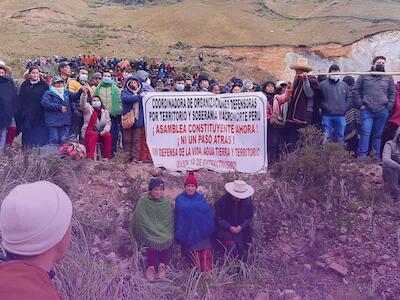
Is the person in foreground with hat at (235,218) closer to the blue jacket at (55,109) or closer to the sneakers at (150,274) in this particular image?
the sneakers at (150,274)

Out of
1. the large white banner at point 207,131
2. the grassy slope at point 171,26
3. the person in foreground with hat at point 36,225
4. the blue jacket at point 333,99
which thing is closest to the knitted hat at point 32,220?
the person in foreground with hat at point 36,225

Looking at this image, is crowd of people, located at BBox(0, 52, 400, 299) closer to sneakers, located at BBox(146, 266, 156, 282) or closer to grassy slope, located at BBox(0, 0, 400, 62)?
sneakers, located at BBox(146, 266, 156, 282)

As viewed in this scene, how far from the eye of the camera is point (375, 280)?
4.96m

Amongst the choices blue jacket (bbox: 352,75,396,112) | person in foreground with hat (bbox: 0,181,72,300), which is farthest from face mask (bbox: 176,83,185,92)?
person in foreground with hat (bbox: 0,181,72,300)

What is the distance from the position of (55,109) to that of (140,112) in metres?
1.09

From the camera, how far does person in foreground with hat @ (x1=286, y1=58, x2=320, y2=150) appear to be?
665cm

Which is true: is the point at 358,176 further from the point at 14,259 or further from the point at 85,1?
the point at 85,1

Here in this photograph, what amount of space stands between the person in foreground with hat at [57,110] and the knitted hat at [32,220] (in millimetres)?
4805

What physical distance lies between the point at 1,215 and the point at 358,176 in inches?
192

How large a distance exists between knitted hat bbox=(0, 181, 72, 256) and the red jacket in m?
0.12

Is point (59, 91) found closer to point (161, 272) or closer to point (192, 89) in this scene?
point (192, 89)

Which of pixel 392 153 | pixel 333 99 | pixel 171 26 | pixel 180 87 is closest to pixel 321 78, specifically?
pixel 333 99

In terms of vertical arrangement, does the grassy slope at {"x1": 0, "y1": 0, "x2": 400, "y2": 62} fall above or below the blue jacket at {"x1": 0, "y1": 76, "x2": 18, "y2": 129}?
above

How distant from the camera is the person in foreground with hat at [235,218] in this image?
5.02 metres
